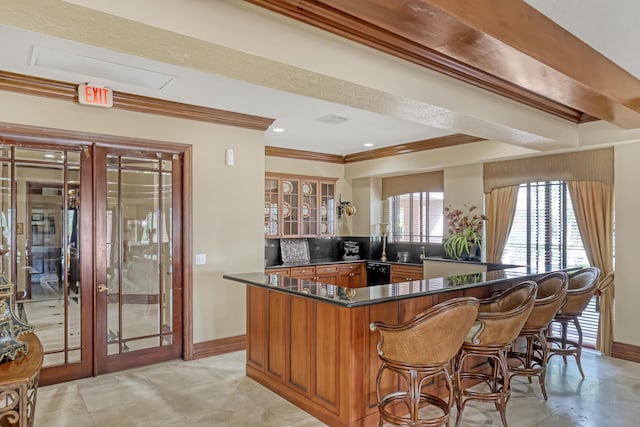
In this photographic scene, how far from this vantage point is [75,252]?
3.88 m

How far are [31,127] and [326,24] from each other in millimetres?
2915

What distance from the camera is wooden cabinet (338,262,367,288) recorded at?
23.0 feet

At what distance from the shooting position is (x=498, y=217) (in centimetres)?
554

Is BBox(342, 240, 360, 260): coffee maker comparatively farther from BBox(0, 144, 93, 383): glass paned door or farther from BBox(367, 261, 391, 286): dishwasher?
BBox(0, 144, 93, 383): glass paned door

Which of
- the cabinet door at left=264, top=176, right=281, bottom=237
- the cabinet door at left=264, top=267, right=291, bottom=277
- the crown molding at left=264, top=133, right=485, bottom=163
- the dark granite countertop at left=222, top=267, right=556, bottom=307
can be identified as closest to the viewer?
the dark granite countertop at left=222, top=267, right=556, bottom=307

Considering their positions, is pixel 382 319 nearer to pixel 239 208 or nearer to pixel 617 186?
pixel 239 208

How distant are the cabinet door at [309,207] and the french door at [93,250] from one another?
2818 mm

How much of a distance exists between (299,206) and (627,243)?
4.44 metres

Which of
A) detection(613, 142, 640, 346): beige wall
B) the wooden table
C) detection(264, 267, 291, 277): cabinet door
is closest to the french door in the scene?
detection(264, 267, 291, 277): cabinet door

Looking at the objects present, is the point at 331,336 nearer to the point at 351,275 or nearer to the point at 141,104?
the point at 141,104

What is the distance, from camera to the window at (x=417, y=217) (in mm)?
6590

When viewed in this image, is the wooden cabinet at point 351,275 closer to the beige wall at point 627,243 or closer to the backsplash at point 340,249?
the backsplash at point 340,249

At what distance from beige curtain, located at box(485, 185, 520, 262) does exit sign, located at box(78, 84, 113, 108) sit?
4749mm

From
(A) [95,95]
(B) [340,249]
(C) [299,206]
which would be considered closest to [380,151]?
(C) [299,206]
